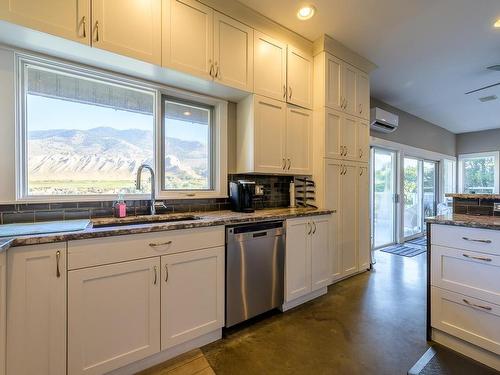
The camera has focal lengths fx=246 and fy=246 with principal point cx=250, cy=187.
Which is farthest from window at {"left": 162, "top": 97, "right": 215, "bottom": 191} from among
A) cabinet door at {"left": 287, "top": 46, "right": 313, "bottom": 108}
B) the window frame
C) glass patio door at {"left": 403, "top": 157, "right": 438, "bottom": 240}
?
glass patio door at {"left": 403, "top": 157, "right": 438, "bottom": 240}

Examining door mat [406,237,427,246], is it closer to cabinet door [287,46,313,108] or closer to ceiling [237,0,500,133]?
ceiling [237,0,500,133]

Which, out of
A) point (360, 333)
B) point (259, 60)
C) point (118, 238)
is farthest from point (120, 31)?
point (360, 333)

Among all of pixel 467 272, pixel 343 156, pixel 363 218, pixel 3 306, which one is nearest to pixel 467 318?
pixel 467 272

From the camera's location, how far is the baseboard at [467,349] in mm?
1598

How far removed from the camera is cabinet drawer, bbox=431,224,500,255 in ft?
5.21

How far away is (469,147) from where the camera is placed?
673 centimetres

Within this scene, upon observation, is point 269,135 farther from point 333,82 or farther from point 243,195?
→ point 333,82

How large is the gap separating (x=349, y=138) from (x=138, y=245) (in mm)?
2654

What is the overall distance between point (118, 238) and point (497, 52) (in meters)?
4.39

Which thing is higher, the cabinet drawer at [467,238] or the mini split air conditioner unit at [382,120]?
the mini split air conditioner unit at [382,120]

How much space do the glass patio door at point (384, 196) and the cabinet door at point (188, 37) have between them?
340 cm

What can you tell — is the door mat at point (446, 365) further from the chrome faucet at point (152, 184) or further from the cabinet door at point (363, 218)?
the chrome faucet at point (152, 184)

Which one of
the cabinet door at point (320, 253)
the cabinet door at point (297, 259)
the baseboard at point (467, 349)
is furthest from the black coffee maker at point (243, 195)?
the baseboard at point (467, 349)

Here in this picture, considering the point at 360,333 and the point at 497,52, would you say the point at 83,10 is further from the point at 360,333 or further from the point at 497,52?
the point at 497,52
